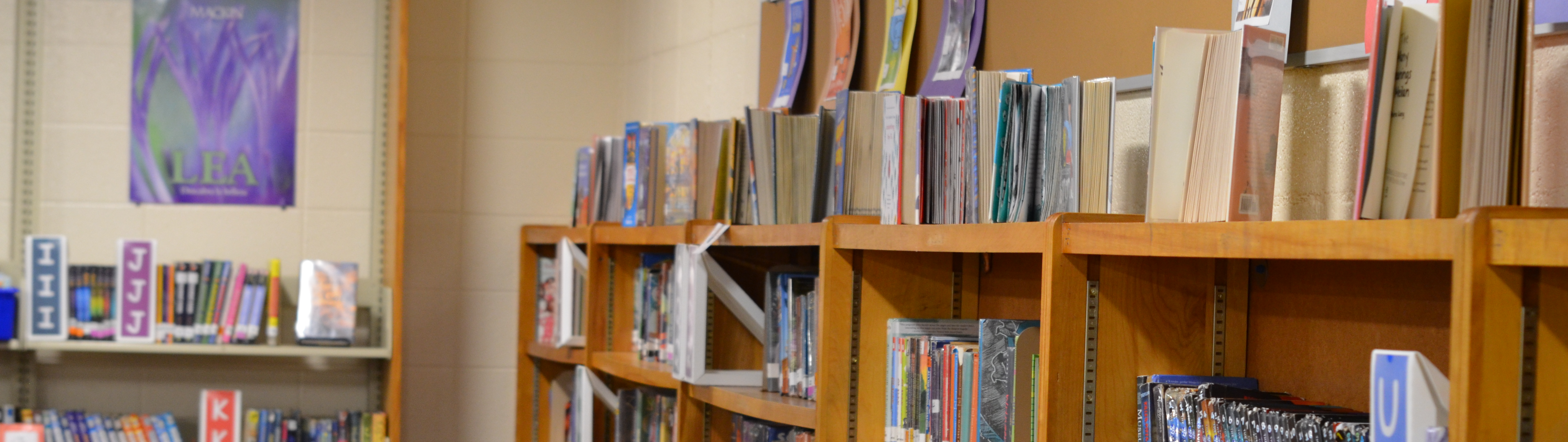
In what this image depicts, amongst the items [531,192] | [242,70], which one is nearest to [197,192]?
[242,70]

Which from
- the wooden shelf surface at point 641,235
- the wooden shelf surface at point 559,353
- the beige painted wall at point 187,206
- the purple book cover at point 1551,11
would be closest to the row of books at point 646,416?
the wooden shelf surface at point 559,353

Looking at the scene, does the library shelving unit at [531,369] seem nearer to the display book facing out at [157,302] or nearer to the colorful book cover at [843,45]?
the display book facing out at [157,302]

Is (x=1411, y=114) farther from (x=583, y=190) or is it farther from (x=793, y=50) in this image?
(x=583, y=190)

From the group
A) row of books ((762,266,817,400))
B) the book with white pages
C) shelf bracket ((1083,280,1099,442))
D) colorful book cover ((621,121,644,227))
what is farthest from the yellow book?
the book with white pages

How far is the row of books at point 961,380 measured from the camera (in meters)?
1.57

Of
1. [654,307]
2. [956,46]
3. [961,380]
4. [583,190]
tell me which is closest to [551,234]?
[583,190]

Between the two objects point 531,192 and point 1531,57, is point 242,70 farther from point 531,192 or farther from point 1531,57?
point 1531,57

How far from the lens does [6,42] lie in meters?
3.39

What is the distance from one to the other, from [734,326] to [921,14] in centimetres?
72

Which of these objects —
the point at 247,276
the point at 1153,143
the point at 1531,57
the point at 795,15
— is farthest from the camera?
the point at 247,276

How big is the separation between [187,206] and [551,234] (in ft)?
3.73

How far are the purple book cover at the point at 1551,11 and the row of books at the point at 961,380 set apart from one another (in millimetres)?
656

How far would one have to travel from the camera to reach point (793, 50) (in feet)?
9.28

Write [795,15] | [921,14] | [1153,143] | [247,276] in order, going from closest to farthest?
[1153,143], [921,14], [795,15], [247,276]
